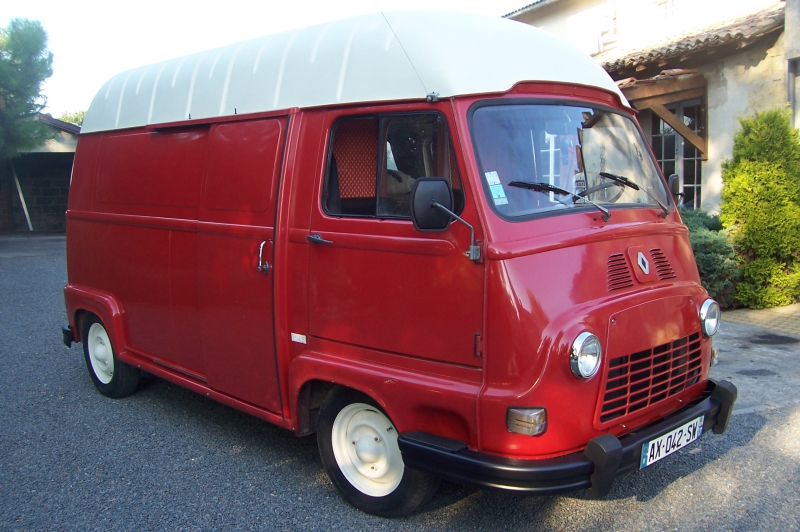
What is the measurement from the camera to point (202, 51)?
17.6 feet

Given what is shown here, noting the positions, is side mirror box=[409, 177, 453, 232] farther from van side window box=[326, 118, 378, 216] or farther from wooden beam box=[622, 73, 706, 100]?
wooden beam box=[622, 73, 706, 100]

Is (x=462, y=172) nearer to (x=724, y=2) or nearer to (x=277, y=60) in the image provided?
(x=277, y=60)

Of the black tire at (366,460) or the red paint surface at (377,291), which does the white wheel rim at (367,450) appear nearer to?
the black tire at (366,460)

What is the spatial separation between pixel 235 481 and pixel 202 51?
10.2ft

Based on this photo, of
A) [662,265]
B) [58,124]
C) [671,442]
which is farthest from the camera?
[58,124]

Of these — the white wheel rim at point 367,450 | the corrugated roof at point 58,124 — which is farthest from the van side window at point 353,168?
the corrugated roof at point 58,124

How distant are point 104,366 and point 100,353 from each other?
0.12m

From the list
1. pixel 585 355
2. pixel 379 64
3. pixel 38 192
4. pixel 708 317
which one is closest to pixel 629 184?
pixel 708 317

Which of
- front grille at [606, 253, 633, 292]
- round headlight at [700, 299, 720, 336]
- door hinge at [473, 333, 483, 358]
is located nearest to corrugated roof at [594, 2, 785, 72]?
round headlight at [700, 299, 720, 336]

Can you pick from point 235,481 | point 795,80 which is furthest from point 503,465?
point 795,80

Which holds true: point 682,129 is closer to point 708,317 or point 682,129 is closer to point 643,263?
point 708,317

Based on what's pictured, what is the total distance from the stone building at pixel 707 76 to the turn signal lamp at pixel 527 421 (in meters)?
8.45

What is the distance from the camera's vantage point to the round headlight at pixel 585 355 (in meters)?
3.25

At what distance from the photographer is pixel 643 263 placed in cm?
380
